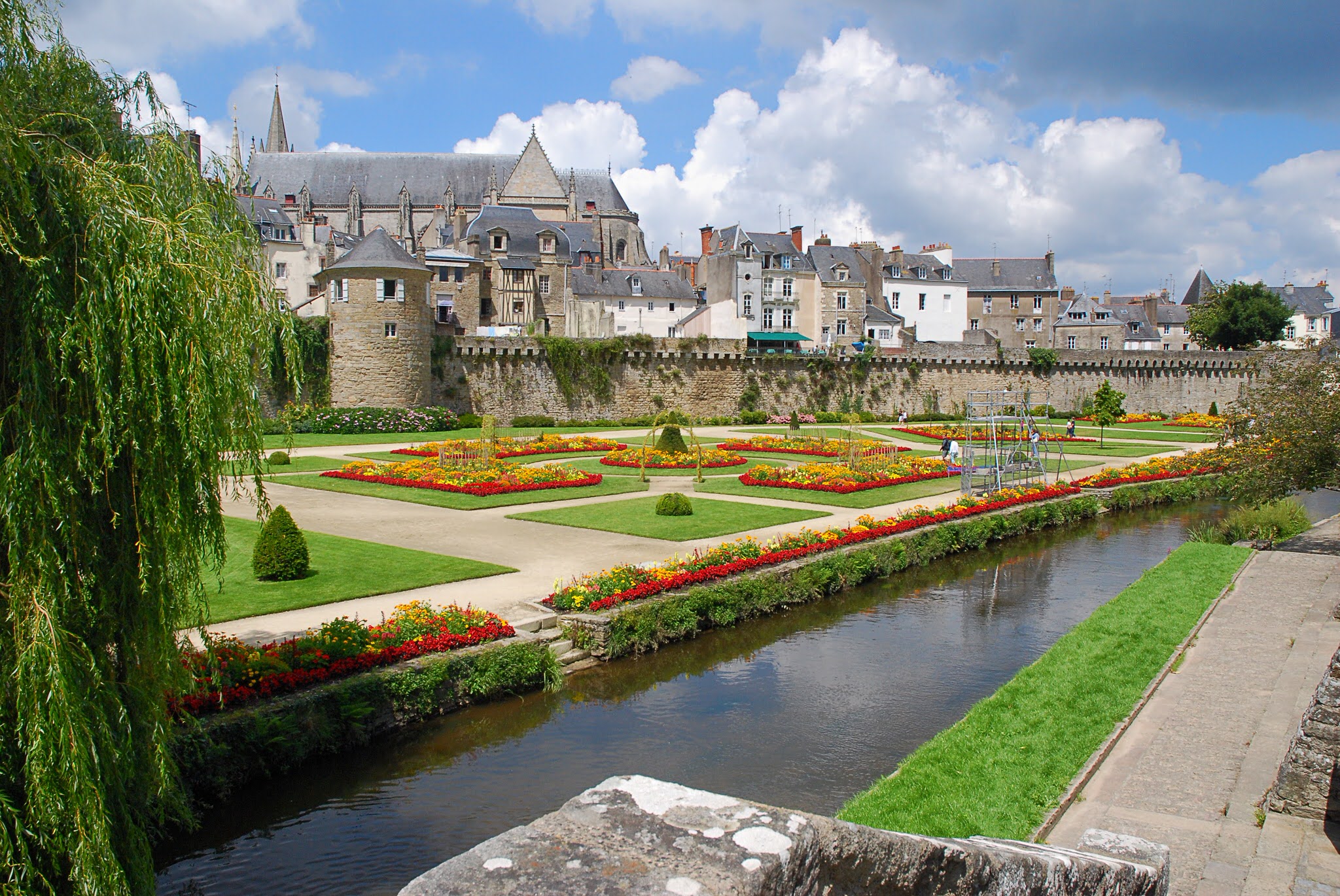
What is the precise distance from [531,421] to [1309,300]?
63.3 m

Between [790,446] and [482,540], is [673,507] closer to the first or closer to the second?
[482,540]

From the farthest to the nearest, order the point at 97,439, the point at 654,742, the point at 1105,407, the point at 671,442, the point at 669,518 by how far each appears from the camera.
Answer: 1. the point at 1105,407
2. the point at 671,442
3. the point at 669,518
4. the point at 654,742
5. the point at 97,439

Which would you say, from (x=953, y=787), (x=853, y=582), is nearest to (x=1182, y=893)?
(x=953, y=787)

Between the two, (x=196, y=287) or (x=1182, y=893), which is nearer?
(x=196, y=287)

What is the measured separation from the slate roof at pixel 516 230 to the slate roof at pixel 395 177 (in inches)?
347

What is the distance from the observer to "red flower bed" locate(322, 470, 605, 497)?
2002 cm

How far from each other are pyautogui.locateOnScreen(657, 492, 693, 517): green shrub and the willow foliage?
12.1 m

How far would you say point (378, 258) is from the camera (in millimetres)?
35750

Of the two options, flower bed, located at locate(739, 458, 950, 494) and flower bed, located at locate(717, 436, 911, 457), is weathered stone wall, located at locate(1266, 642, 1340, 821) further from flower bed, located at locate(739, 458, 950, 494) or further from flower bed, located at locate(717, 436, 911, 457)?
flower bed, located at locate(717, 436, 911, 457)

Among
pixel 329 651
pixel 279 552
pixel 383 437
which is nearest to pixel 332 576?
pixel 279 552

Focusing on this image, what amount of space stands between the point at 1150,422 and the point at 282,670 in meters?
49.0

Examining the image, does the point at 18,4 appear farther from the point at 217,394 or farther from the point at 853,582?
the point at 853,582

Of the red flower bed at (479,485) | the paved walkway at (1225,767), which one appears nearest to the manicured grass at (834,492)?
the red flower bed at (479,485)

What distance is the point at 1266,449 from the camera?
54.4ft
